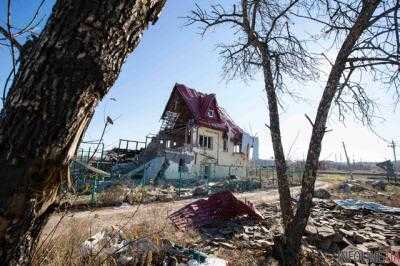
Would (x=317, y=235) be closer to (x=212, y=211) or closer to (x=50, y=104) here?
(x=212, y=211)

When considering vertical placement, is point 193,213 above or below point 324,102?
below

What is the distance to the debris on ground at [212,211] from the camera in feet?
30.5

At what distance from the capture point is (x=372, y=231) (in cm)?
1042

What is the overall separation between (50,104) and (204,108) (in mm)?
31766

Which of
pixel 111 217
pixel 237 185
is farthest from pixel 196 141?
pixel 111 217

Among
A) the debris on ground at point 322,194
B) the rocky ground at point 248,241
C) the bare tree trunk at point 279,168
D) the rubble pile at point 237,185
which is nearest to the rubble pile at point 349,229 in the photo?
the rocky ground at point 248,241

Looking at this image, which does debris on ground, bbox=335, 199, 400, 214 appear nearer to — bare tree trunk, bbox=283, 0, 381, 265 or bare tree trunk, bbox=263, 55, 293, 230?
bare tree trunk, bbox=263, 55, 293, 230

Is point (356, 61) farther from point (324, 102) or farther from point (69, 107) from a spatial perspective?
point (69, 107)

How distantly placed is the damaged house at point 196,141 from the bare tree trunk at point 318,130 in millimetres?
20651

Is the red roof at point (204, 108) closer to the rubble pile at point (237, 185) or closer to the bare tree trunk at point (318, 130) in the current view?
the rubble pile at point (237, 185)

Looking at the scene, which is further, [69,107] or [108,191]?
[108,191]

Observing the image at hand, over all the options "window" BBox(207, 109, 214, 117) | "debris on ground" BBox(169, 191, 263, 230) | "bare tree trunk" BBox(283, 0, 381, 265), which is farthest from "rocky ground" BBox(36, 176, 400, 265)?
"window" BBox(207, 109, 214, 117)

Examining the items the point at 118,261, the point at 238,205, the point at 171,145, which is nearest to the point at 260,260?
the point at 118,261

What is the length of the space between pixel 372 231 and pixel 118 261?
8450 mm
